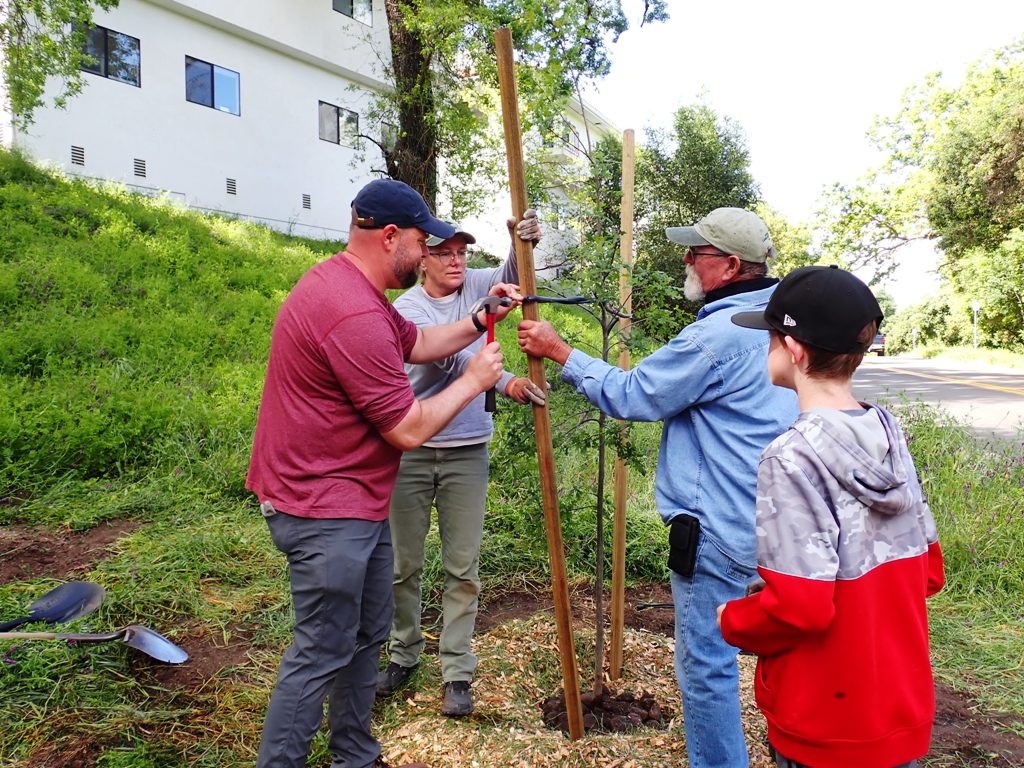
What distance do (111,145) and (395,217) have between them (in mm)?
14914

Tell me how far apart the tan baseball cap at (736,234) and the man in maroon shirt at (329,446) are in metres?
1.06

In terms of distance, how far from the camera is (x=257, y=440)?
2.53 m

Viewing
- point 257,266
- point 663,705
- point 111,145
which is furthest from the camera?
point 111,145

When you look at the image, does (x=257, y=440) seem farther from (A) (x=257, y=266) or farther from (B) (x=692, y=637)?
(A) (x=257, y=266)

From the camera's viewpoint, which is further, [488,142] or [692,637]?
[488,142]

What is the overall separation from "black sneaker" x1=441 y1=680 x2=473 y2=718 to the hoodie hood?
2.30m

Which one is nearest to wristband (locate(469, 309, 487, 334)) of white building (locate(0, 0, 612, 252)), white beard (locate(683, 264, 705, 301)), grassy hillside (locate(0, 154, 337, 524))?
white beard (locate(683, 264, 705, 301))

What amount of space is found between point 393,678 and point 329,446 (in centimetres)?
171

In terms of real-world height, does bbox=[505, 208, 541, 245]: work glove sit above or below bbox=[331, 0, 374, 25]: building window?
below

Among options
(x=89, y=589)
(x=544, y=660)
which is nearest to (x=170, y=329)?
(x=89, y=589)

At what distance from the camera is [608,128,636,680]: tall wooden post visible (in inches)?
130

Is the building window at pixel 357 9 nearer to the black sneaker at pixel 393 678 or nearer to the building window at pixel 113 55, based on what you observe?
the building window at pixel 113 55

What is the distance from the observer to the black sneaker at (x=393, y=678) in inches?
139

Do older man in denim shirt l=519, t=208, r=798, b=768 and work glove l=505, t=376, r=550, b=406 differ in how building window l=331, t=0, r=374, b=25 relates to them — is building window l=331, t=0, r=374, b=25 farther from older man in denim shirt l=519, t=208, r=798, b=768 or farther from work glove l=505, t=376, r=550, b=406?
older man in denim shirt l=519, t=208, r=798, b=768
